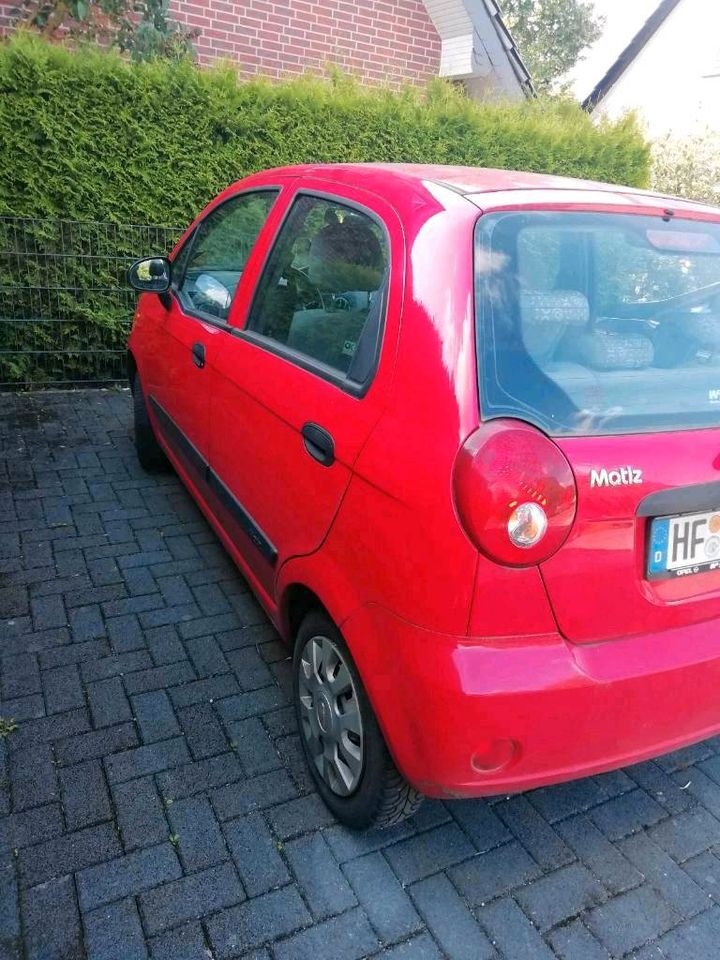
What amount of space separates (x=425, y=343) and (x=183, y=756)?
5.19 ft

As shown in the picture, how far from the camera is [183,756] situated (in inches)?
98.1

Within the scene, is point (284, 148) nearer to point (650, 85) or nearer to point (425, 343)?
point (425, 343)

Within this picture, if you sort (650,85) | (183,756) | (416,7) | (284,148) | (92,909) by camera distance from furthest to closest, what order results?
(650,85), (416,7), (284,148), (183,756), (92,909)

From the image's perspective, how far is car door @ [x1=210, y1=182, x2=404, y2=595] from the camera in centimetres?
206

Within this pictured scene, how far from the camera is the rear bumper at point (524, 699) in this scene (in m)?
1.73

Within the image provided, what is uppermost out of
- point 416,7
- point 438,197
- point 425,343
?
point 416,7

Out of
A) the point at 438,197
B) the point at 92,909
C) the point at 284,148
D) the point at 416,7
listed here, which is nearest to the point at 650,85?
the point at 416,7

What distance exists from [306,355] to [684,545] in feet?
4.18

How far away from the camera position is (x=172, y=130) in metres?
6.35

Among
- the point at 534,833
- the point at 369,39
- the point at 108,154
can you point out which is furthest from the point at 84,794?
the point at 369,39

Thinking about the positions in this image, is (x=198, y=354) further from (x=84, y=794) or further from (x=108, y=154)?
(x=108, y=154)

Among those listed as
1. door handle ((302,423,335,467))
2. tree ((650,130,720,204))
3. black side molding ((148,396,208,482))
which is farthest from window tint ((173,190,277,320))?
tree ((650,130,720,204))

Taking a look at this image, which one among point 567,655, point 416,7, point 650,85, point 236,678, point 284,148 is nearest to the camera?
point 567,655

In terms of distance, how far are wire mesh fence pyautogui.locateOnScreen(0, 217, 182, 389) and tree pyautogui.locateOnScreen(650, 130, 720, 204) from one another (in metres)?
10.4
